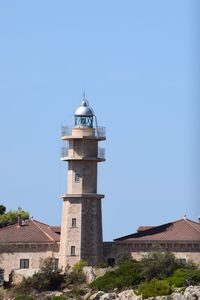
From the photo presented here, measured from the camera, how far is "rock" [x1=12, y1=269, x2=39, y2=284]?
297 feet

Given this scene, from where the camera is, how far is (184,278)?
84.6 meters

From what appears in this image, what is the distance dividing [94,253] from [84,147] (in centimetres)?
607

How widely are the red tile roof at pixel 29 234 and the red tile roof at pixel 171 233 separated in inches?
162

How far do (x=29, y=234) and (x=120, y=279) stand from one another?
987 cm

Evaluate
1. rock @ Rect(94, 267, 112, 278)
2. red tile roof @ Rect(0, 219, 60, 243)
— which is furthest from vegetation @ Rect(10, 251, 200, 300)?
red tile roof @ Rect(0, 219, 60, 243)

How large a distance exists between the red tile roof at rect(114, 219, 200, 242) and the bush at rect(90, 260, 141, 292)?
471 centimetres

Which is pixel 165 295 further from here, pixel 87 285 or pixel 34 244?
pixel 34 244

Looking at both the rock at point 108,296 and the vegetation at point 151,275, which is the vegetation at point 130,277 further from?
the rock at point 108,296

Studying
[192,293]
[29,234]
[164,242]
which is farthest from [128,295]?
[29,234]

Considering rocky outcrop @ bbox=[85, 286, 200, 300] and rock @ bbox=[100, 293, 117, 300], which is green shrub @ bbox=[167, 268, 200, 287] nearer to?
rocky outcrop @ bbox=[85, 286, 200, 300]

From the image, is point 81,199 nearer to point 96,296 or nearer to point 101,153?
point 101,153

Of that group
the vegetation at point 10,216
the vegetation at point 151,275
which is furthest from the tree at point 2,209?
the vegetation at point 151,275

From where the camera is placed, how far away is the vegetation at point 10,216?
10806 cm

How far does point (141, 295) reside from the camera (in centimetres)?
8375
